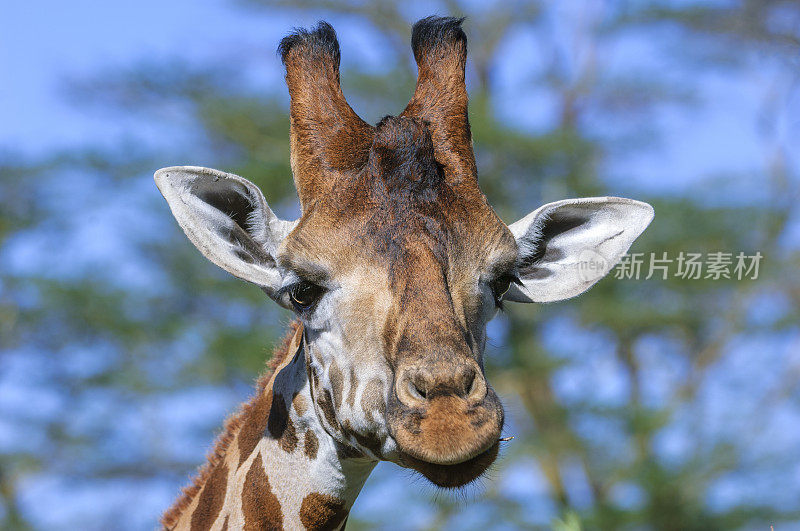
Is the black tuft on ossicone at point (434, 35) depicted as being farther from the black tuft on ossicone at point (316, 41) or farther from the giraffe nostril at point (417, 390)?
the giraffe nostril at point (417, 390)

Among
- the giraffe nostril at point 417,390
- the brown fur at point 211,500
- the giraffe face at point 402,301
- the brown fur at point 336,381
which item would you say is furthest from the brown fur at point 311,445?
the giraffe nostril at point 417,390

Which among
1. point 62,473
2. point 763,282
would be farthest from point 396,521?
point 763,282

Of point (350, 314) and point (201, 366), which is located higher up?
point (350, 314)

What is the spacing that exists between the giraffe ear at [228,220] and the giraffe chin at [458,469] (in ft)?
3.50

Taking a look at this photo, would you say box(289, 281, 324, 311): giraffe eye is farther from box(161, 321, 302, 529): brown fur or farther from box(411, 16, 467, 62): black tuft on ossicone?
box(411, 16, 467, 62): black tuft on ossicone

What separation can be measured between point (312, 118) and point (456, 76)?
0.67 m

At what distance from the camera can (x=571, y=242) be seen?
14.2ft

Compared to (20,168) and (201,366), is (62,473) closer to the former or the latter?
(201,366)

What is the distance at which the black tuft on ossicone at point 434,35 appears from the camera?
14.2 feet

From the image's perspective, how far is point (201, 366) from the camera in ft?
75.6

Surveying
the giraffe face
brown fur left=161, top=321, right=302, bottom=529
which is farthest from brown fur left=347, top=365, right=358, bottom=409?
brown fur left=161, top=321, right=302, bottom=529

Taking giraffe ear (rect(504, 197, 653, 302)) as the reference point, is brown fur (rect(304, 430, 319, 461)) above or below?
below

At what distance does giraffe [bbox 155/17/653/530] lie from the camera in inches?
127

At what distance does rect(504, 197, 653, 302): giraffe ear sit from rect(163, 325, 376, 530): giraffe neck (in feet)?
3.24
